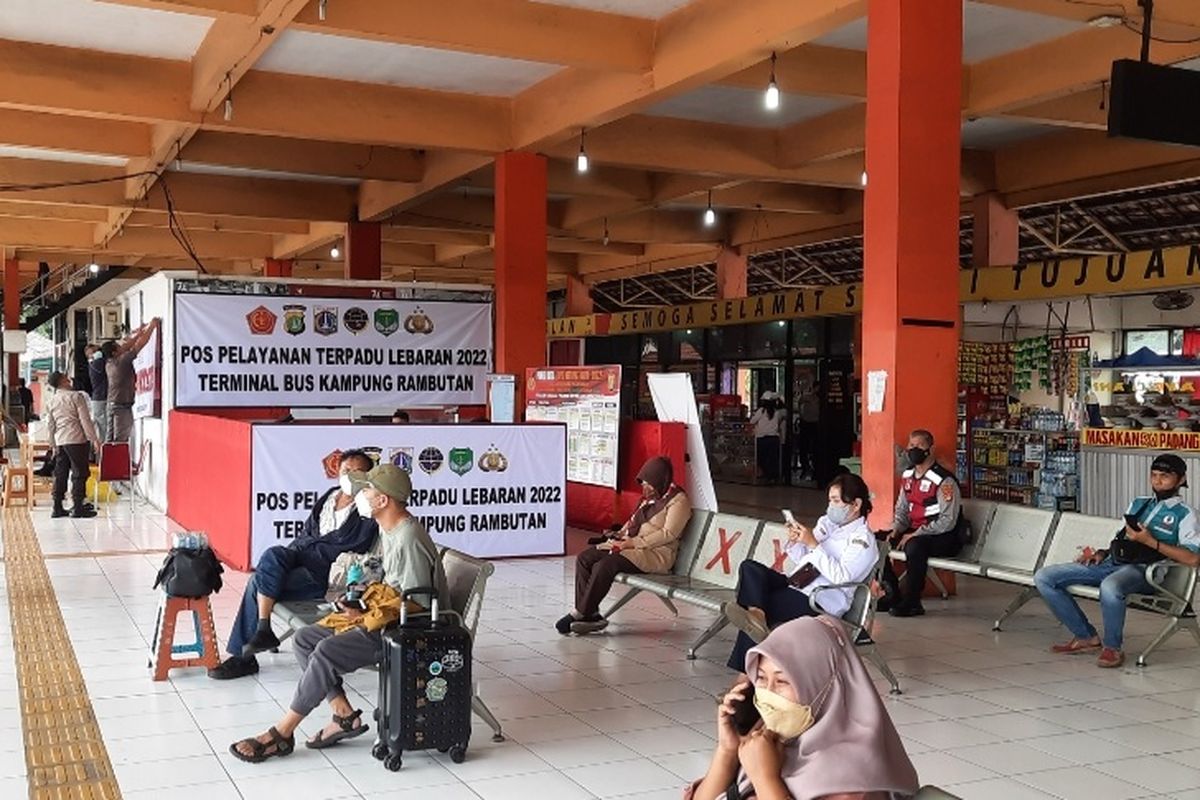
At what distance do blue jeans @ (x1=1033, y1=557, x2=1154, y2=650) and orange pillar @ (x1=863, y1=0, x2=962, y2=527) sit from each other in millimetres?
1454

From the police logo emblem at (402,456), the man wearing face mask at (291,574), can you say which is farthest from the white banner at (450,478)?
the man wearing face mask at (291,574)

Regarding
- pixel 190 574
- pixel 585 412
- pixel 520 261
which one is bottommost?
pixel 190 574

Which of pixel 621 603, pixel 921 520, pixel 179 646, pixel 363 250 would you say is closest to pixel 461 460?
pixel 621 603

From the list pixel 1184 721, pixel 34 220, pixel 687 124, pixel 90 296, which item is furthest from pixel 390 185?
pixel 90 296

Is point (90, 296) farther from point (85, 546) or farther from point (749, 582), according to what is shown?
point (749, 582)

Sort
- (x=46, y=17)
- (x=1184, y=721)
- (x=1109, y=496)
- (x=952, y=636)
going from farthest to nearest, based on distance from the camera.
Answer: (x=1109, y=496) < (x=46, y=17) < (x=952, y=636) < (x=1184, y=721)

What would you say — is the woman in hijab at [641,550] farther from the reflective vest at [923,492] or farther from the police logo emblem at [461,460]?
the police logo emblem at [461,460]

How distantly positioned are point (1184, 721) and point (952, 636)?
6.11ft

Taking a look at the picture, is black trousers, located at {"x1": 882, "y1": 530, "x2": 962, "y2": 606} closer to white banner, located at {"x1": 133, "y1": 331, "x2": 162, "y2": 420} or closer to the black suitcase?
the black suitcase

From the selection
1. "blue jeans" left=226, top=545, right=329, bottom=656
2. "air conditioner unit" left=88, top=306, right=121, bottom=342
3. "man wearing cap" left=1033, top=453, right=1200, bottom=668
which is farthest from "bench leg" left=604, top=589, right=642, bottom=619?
"air conditioner unit" left=88, top=306, right=121, bottom=342

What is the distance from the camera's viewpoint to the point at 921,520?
798cm

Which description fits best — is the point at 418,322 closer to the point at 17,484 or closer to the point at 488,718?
the point at 17,484

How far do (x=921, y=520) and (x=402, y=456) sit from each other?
3918 millimetres

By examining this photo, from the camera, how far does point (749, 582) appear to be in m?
5.73
